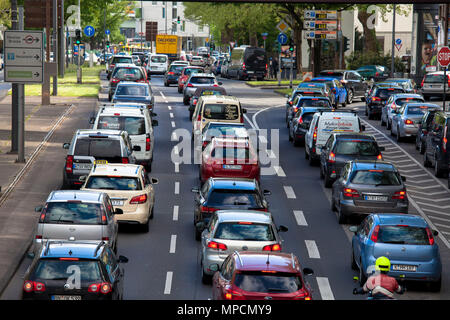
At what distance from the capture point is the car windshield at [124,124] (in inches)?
1249

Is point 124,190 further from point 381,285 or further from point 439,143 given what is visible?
point 439,143

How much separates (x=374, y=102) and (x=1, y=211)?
27.0m

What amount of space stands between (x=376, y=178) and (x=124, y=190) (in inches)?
249

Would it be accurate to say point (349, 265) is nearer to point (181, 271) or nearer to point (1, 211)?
point (181, 271)

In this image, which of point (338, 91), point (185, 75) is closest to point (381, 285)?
point (338, 91)

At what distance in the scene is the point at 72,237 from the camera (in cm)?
1984

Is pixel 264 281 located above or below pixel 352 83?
below

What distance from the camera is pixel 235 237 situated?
19.5 meters

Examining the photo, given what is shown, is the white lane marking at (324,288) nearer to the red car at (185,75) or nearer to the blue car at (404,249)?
the blue car at (404,249)

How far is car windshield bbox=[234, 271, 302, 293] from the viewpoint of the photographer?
48.3 feet

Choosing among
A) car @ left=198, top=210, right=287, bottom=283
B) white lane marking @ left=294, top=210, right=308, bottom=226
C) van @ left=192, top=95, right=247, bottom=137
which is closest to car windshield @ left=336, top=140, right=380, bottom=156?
white lane marking @ left=294, top=210, right=308, bottom=226

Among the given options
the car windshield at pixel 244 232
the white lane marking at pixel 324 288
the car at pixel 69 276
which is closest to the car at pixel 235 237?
the car windshield at pixel 244 232

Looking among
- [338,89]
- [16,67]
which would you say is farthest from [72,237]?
[338,89]
